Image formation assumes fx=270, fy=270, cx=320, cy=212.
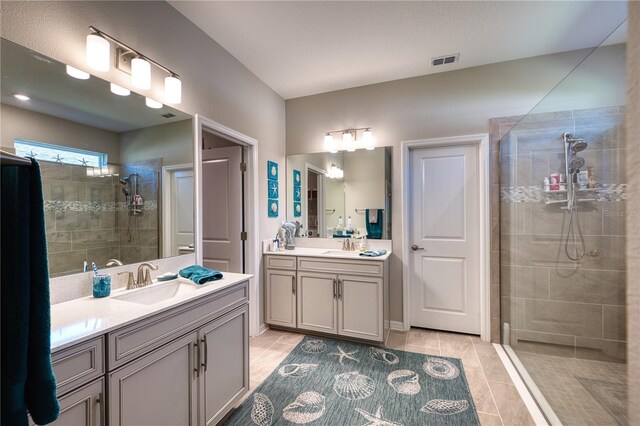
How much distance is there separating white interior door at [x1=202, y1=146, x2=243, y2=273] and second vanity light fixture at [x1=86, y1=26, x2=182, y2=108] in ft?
3.50

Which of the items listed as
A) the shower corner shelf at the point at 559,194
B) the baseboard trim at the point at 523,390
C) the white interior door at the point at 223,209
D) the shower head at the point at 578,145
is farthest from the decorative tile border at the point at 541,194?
the white interior door at the point at 223,209

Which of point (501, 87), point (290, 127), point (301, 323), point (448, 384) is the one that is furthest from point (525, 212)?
point (290, 127)

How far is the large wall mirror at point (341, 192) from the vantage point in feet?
10.1

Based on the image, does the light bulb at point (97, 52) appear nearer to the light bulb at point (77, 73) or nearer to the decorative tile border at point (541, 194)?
the light bulb at point (77, 73)

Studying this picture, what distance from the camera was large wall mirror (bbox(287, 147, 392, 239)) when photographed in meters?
3.08

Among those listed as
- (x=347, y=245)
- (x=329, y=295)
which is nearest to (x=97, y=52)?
(x=329, y=295)

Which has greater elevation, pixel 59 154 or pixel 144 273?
pixel 59 154

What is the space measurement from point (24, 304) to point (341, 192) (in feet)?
9.40

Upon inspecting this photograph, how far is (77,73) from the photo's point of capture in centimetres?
142

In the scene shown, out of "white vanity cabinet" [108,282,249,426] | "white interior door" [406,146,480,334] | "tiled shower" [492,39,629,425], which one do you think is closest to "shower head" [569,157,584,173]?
"tiled shower" [492,39,629,425]

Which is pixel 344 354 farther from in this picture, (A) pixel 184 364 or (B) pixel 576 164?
(B) pixel 576 164

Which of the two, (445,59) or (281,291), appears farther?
(281,291)

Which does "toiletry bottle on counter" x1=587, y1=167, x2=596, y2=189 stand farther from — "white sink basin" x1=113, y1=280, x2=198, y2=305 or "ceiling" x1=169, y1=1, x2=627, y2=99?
"white sink basin" x1=113, y1=280, x2=198, y2=305

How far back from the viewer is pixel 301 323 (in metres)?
2.88
